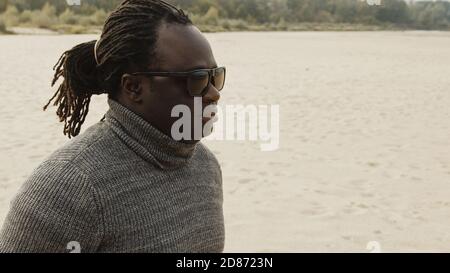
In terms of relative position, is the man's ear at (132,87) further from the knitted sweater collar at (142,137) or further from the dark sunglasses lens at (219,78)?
the dark sunglasses lens at (219,78)

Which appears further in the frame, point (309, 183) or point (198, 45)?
point (309, 183)

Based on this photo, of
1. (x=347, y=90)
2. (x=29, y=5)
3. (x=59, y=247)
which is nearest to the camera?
(x=59, y=247)

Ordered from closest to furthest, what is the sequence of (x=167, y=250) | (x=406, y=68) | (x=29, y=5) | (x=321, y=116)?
(x=167, y=250) < (x=321, y=116) < (x=406, y=68) < (x=29, y=5)

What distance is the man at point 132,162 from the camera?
1.22m

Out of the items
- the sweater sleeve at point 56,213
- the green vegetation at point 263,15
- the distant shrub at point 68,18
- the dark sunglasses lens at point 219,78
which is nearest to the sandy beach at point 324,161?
the dark sunglasses lens at point 219,78

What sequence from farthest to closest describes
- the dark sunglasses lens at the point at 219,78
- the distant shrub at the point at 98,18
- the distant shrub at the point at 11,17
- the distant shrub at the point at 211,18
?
the distant shrub at the point at 211,18
the distant shrub at the point at 98,18
the distant shrub at the point at 11,17
the dark sunglasses lens at the point at 219,78

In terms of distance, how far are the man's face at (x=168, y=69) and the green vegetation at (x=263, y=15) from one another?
1205 inches

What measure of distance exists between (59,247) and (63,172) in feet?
0.51

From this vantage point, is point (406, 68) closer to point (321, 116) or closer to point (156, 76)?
point (321, 116)

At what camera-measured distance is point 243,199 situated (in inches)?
190

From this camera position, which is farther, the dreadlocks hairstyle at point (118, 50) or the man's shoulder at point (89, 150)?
the dreadlocks hairstyle at point (118, 50)

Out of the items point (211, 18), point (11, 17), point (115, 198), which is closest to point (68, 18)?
point (11, 17)

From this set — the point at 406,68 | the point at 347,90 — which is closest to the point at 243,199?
the point at 347,90

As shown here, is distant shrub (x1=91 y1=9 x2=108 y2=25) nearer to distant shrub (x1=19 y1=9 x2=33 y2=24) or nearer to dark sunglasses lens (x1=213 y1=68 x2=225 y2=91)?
distant shrub (x1=19 y1=9 x2=33 y2=24)
